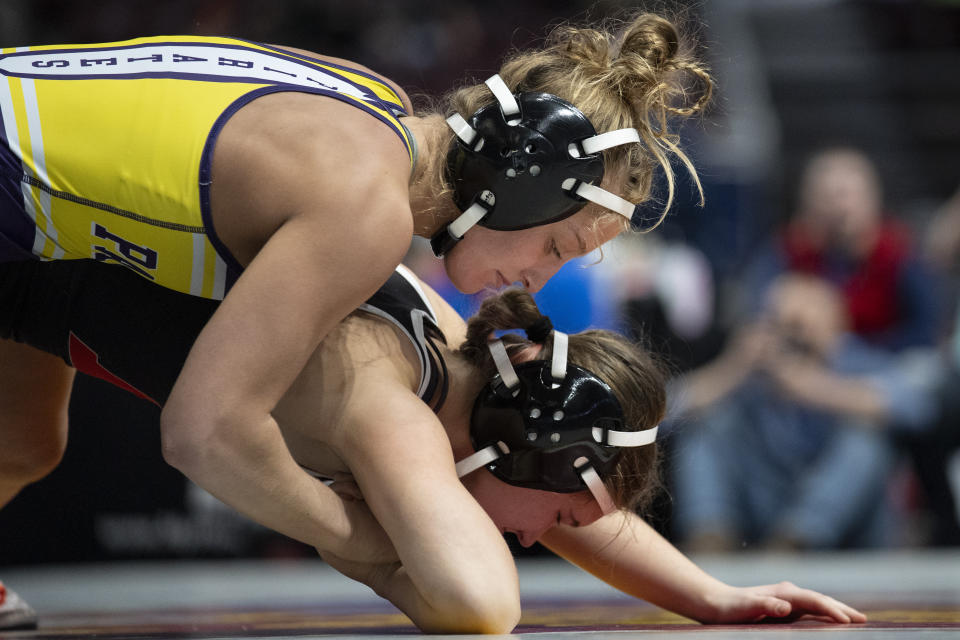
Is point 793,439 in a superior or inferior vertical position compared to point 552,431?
inferior

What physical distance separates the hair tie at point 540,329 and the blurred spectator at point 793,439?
3.20 meters

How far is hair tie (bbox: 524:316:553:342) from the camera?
2574 mm

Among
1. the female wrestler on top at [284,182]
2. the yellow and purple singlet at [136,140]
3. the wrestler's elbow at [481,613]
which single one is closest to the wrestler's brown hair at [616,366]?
the female wrestler on top at [284,182]

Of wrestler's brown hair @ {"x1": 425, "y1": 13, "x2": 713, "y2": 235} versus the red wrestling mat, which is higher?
wrestler's brown hair @ {"x1": 425, "y1": 13, "x2": 713, "y2": 235}

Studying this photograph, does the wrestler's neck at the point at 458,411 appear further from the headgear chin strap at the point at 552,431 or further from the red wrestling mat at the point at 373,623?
the red wrestling mat at the point at 373,623

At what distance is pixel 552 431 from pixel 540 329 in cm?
28

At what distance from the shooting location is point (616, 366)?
2.50 metres

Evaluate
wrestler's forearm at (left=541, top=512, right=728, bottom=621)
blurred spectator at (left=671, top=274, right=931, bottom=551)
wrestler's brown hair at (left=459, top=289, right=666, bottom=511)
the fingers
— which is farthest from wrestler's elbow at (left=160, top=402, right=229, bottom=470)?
blurred spectator at (left=671, top=274, right=931, bottom=551)

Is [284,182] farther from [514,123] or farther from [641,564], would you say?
[641,564]

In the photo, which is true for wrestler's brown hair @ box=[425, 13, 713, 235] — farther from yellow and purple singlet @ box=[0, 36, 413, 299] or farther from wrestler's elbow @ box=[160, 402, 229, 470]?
wrestler's elbow @ box=[160, 402, 229, 470]

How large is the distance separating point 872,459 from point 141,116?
14.7 ft

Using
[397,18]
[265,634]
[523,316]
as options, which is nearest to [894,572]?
[523,316]

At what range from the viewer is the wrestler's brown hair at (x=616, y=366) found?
247 centimetres

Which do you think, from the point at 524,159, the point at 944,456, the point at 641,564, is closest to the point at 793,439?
the point at 944,456
